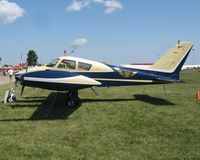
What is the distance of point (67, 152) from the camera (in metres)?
7.00

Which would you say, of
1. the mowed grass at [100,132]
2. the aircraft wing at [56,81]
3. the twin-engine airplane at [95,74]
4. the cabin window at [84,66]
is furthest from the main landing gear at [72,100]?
the cabin window at [84,66]

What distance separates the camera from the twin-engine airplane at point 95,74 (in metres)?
12.4

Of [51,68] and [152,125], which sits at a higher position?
[51,68]

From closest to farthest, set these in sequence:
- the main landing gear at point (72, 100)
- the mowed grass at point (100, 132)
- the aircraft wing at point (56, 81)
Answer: the mowed grass at point (100, 132) < the aircraft wing at point (56, 81) < the main landing gear at point (72, 100)

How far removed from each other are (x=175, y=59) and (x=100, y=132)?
965 centimetres

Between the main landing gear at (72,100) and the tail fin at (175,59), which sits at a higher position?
the tail fin at (175,59)

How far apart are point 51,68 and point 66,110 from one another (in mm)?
2573

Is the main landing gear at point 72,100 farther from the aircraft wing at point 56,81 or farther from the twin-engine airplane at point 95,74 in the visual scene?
the aircraft wing at point 56,81

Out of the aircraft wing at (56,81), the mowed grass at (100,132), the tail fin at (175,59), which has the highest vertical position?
the tail fin at (175,59)

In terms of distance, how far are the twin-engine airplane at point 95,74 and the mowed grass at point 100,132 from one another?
1.17 metres

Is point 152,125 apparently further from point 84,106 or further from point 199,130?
point 84,106

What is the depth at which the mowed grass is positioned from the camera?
700 centimetres

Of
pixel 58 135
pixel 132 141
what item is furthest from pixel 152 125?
pixel 58 135

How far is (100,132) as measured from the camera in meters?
9.03
